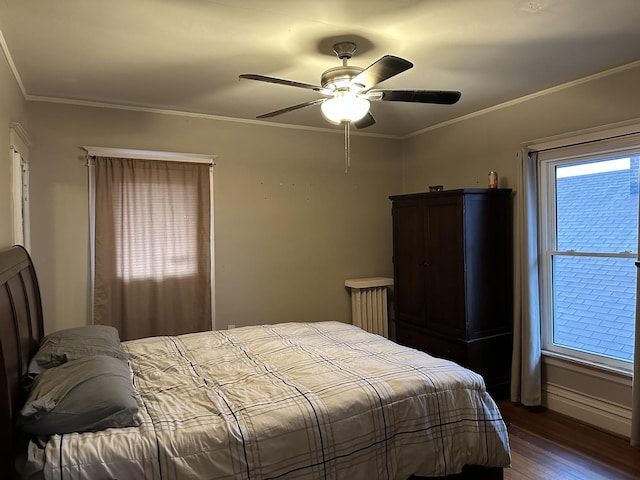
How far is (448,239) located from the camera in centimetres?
363

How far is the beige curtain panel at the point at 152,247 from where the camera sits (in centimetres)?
354

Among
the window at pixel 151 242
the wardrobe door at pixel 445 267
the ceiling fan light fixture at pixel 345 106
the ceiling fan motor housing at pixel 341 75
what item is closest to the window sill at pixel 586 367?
the wardrobe door at pixel 445 267

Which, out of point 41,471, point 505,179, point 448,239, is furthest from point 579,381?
point 41,471

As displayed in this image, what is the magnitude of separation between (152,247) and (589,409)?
12.1 feet

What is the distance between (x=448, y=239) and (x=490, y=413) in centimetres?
175

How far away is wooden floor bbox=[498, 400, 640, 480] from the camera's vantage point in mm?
2502

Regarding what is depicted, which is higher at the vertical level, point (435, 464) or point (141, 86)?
point (141, 86)

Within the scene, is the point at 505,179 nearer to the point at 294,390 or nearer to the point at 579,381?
the point at 579,381

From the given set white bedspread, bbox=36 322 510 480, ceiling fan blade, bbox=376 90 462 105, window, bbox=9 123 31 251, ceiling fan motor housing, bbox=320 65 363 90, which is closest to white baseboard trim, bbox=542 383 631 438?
white bedspread, bbox=36 322 510 480

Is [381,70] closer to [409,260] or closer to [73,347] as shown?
[73,347]

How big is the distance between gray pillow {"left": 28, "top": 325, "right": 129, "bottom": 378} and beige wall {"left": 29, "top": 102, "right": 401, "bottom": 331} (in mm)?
1331

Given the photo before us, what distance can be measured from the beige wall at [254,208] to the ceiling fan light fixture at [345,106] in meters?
1.91

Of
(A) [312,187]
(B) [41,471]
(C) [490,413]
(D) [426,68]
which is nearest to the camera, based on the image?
(B) [41,471]

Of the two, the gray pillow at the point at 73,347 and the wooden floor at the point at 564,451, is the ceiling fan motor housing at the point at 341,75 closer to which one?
the gray pillow at the point at 73,347
